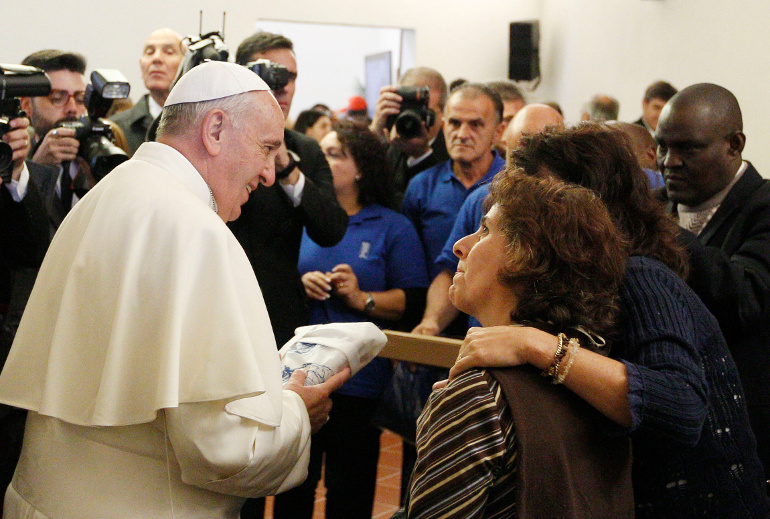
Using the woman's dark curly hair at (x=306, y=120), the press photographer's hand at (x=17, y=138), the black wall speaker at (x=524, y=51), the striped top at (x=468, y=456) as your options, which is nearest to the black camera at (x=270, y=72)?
the press photographer's hand at (x=17, y=138)

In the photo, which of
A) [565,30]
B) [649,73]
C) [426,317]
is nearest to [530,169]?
[426,317]

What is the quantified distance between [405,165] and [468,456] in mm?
3158

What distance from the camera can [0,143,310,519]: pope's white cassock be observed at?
5.43 feet

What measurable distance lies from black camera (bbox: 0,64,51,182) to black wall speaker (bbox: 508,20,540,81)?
6.73m

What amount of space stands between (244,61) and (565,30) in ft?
19.5

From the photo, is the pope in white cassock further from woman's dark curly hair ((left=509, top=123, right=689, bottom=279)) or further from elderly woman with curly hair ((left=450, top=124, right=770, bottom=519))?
woman's dark curly hair ((left=509, top=123, right=689, bottom=279))

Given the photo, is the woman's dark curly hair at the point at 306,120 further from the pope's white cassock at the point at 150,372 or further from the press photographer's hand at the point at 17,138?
the pope's white cassock at the point at 150,372

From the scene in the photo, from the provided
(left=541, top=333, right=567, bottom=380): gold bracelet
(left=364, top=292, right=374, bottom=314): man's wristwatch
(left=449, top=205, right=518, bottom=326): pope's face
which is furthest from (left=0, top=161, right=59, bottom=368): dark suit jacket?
(left=541, top=333, right=567, bottom=380): gold bracelet

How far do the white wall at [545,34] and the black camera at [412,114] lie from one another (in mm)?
2206

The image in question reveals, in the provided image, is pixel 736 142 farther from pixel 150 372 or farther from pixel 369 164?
pixel 150 372

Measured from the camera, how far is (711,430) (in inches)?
69.0

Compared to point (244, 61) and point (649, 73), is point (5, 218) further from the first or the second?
point (649, 73)

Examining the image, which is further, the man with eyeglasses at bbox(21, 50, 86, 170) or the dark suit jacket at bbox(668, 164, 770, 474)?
the man with eyeglasses at bbox(21, 50, 86, 170)

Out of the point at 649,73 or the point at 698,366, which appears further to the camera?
the point at 649,73
